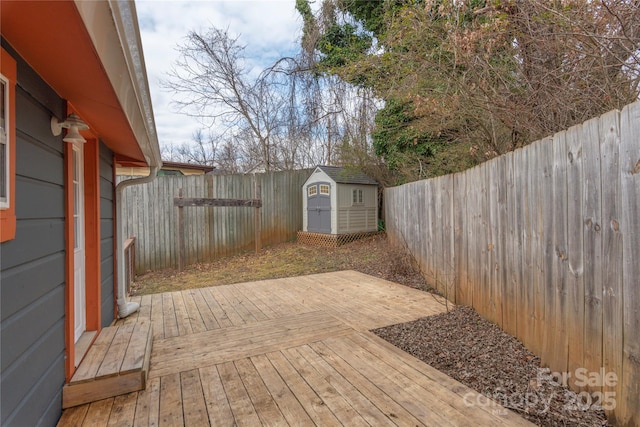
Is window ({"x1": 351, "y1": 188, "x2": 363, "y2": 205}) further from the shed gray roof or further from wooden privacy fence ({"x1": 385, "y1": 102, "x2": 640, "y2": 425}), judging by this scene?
wooden privacy fence ({"x1": 385, "y1": 102, "x2": 640, "y2": 425})

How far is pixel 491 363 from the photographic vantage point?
2.24 metres

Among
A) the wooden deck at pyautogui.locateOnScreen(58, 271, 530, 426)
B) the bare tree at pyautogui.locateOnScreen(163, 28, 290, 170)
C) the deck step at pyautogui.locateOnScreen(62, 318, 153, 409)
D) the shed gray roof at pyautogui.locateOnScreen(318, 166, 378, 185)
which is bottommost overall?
the wooden deck at pyautogui.locateOnScreen(58, 271, 530, 426)

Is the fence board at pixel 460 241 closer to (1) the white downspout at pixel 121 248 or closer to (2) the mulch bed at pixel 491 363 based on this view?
(2) the mulch bed at pixel 491 363

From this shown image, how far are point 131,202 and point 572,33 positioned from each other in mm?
7529

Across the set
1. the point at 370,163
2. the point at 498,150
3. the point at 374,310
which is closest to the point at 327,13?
the point at 370,163

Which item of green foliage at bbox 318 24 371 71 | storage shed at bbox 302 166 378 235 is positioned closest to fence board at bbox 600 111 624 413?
storage shed at bbox 302 166 378 235

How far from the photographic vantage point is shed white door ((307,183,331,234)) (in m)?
8.34

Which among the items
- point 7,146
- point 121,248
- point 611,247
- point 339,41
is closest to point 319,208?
point 339,41

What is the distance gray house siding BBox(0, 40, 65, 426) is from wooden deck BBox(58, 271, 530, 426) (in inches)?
16.3

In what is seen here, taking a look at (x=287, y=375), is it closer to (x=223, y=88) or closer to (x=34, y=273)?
(x=34, y=273)

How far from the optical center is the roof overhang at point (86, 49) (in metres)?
0.87

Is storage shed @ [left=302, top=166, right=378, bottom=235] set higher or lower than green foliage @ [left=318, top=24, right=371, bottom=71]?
lower

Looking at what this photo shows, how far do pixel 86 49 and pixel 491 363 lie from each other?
2.89 m

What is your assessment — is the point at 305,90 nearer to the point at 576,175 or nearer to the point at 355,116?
the point at 355,116
